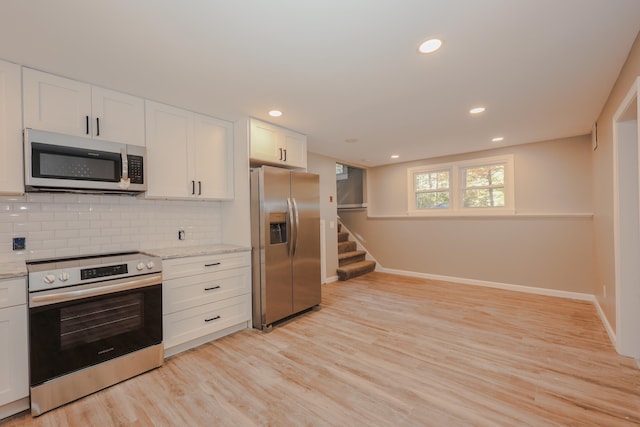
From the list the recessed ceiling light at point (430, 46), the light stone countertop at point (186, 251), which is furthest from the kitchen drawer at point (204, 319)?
the recessed ceiling light at point (430, 46)

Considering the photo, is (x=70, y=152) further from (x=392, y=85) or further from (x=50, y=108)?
(x=392, y=85)

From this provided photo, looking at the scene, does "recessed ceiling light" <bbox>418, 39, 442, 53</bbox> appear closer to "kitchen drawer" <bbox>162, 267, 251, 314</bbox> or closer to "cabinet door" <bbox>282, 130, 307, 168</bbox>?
"cabinet door" <bbox>282, 130, 307, 168</bbox>

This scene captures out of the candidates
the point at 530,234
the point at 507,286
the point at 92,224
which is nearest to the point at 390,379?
the point at 92,224

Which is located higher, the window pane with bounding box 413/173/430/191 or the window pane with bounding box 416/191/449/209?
the window pane with bounding box 413/173/430/191

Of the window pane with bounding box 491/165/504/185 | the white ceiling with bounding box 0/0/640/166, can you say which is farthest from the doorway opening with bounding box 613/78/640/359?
the window pane with bounding box 491/165/504/185

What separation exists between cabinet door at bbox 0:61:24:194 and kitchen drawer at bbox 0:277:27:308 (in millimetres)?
666

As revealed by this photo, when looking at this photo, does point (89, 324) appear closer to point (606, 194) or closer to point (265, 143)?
point (265, 143)

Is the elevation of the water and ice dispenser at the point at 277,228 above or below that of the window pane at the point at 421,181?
below

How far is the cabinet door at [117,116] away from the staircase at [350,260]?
13.1 ft

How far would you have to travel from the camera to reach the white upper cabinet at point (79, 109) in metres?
2.13

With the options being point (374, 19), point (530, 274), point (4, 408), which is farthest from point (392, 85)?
point (530, 274)

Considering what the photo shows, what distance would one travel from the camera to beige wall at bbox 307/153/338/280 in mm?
5168

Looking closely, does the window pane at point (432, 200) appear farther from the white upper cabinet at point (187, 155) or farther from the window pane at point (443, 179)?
the white upper cabinet at point (187, 155)

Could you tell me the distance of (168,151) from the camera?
9.39 feet
